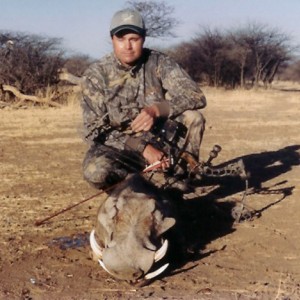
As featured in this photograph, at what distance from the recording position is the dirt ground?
437 cm

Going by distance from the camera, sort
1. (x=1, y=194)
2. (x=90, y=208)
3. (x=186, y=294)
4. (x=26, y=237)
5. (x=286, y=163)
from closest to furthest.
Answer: (x=186, y=294) → (x=26, y=237) → (x=90, y=208) → (x=1, y=194) → (x=286, y=163)

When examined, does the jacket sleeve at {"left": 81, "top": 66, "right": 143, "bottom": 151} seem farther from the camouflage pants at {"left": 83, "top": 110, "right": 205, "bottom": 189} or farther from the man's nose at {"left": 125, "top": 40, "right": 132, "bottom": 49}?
the man's nose at {"left": 125, "top": 40, "right": 132, "bottom": 49}

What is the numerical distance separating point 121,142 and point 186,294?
191 centimetres

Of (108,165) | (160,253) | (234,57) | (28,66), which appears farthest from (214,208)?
(234,57)

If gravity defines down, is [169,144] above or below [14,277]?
above

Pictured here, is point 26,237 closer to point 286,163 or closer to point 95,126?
point 95,126

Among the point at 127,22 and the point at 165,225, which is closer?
the point at 165,225

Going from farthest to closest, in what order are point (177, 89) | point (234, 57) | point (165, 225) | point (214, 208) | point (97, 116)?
point (234, 57)
point (214, 208)
point (177, 89)
point (97, 116)
point (165, 225)

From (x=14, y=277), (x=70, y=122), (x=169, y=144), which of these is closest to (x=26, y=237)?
(x=14, y=277)

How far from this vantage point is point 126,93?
6.02 metres

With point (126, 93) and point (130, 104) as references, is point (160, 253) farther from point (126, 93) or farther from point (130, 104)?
point (126, 93)

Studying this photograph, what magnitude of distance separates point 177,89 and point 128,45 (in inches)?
23.1

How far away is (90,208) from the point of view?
657cm

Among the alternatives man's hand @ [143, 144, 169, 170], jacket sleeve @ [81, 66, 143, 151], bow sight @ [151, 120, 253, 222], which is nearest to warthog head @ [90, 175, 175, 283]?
man's hand @ [143, 144, 169, 170]
